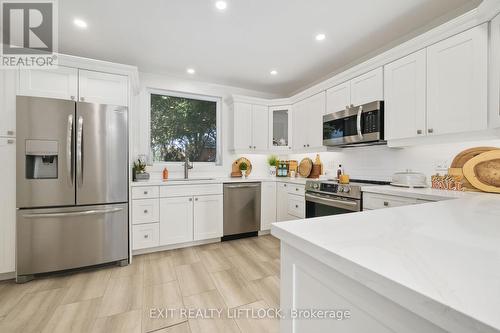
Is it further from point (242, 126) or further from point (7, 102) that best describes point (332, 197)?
point (7, 102)

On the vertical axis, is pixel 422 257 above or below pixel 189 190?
above

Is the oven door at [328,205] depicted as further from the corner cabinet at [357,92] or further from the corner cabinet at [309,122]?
Result: the corner cabinet at [357,92]

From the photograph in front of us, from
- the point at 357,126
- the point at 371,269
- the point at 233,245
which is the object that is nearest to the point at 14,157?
the point at 233,245

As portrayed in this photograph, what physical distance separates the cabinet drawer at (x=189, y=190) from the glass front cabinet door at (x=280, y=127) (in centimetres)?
134

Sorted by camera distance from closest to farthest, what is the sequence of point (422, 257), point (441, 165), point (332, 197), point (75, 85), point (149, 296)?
point (422, 257), point (149, 296), point (441, 165), point (75, 85), point (332, 197)

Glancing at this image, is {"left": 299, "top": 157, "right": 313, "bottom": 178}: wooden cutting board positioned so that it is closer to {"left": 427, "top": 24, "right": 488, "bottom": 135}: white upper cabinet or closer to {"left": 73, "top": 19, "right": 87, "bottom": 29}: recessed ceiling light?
{"left": 427, "top": 24, "right": 488, "bottom": 135}: white upper cabinet

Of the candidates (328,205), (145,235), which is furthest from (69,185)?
(328,205)

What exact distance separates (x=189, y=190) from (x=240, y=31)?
2.05 m

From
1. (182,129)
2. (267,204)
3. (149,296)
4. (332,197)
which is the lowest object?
(149,296)

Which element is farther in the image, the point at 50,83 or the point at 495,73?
the point at 50,83

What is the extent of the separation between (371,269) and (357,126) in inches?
97.9

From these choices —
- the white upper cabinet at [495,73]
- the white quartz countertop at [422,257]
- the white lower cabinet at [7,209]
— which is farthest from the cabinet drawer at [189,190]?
the white upper cabinet at [495,73]

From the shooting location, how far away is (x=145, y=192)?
2771 millimetres

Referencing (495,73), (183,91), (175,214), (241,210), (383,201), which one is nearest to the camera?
(495,73)
